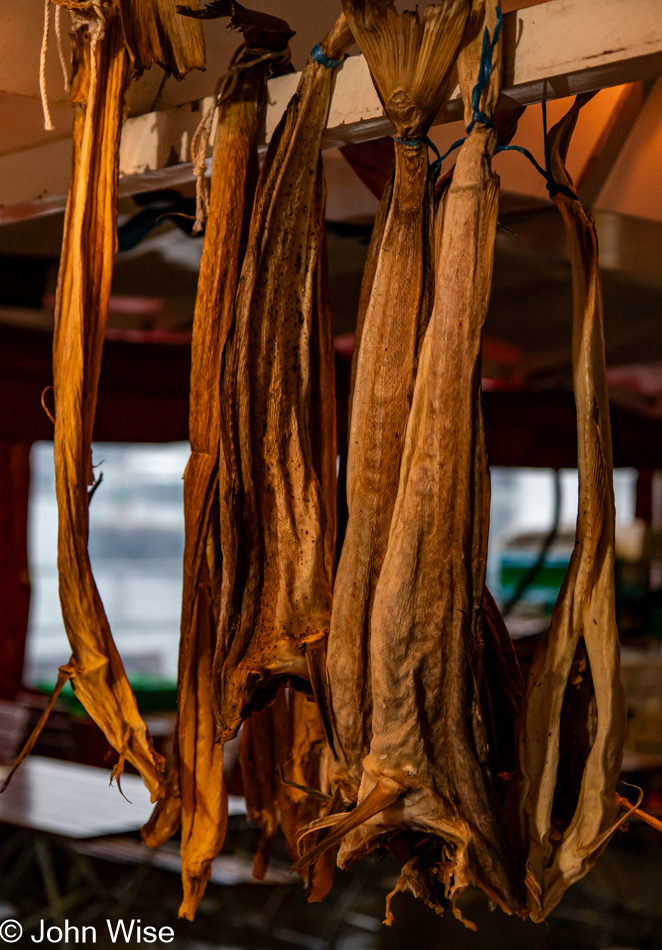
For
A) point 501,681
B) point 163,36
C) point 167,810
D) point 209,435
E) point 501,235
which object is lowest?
point 167,810

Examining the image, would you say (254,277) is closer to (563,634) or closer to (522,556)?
(563,634)

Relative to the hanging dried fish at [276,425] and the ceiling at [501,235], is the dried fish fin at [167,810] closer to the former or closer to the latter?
the hanging dried fish at [276,425]

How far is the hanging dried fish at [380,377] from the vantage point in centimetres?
65

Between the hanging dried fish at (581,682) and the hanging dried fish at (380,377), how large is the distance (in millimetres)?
109

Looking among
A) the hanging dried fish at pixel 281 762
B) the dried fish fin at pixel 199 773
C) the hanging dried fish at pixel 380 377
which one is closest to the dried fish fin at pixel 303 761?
the hanging dried fish at pixel 281 762

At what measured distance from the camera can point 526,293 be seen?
280 cm

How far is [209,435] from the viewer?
79 cm

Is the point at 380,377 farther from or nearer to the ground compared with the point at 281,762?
farther from the ground

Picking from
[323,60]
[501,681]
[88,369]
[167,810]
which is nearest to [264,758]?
[167,810]

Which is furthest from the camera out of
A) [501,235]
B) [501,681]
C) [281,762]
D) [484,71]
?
[501,235]

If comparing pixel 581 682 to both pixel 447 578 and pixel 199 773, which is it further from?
pixel 199 773

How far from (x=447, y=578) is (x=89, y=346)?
1.38 feet

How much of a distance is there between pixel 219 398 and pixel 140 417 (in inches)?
65.6

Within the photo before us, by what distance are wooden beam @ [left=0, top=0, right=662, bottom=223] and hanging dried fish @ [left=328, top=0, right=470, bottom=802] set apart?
5 centimetres
